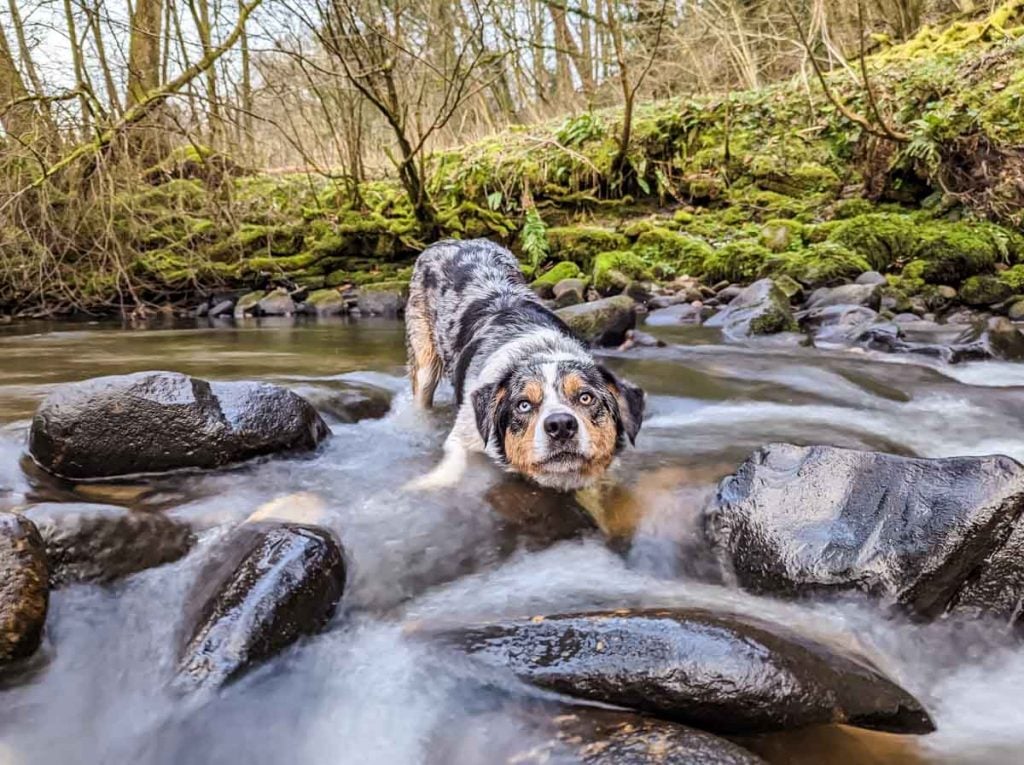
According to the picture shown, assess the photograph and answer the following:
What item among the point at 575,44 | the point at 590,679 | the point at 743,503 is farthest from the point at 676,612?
the point at 575,44

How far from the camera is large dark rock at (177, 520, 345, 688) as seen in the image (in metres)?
2.88

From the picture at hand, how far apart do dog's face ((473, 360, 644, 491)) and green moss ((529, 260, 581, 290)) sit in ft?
26.3

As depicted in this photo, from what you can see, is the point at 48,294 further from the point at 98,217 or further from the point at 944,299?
the point at 944,299

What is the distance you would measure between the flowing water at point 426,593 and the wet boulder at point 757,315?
260cm

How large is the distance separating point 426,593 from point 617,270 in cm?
992

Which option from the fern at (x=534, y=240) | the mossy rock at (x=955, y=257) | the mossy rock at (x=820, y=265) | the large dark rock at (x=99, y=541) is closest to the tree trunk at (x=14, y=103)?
the fern at (x=534, y=240)

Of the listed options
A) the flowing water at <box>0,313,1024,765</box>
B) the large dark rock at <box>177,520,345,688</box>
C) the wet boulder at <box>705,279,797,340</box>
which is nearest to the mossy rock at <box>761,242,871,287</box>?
the wet boulder at <box>705,279,797,340</box>

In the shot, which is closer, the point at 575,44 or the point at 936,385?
Answer: the point at 936,385

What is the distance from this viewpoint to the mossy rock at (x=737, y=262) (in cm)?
1205

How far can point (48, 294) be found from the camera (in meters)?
12.8

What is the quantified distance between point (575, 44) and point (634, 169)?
6764mm

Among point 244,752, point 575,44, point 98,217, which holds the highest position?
point 575,44

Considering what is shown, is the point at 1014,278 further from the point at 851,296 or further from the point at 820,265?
the point at 820,265

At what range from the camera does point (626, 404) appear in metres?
4.73
